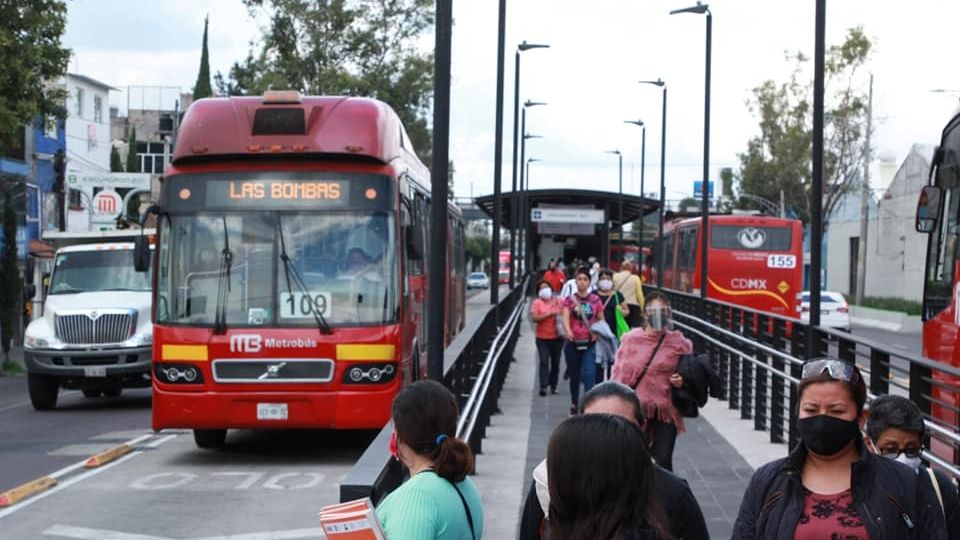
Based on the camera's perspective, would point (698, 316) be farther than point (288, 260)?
Yes

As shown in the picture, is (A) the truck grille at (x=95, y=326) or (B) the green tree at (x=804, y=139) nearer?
(A) the truck grille at (x=95, y=326)

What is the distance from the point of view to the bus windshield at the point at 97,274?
23.3 meters

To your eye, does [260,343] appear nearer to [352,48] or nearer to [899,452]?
[899,452]

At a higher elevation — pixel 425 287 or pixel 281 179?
pixel 281 179

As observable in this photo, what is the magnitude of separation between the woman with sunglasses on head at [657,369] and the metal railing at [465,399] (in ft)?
4.08

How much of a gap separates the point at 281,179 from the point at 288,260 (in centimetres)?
83

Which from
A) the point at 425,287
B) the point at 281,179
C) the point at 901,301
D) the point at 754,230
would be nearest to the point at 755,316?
the point at 425,287

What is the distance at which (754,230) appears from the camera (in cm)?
4262

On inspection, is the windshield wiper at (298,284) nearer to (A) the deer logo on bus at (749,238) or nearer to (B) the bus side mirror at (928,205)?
(B) the bus side mirror at (928,205)

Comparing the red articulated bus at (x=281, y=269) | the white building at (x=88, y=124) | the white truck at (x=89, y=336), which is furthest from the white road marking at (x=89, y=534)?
the white building at (x=88, y=124)

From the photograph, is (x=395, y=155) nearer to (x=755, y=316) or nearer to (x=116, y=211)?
(x=755, y=316)

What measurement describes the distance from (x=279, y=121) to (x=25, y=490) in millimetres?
4392

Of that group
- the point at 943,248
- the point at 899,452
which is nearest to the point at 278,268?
the point at 943,248

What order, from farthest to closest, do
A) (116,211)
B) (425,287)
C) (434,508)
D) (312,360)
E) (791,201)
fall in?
(791,201), (116,211), (425,287), (312,360), (434,508)
